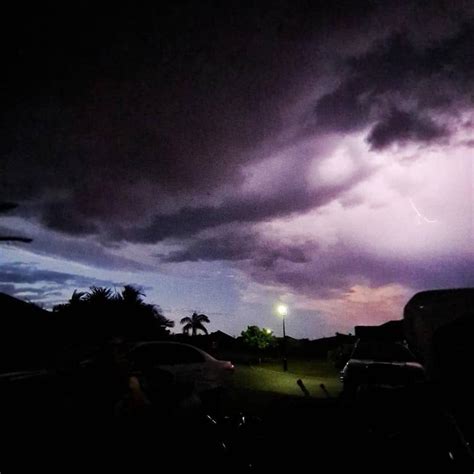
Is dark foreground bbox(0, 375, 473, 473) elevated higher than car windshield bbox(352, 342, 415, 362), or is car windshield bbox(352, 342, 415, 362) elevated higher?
car windshield bbox(352, 342, 415, 362)

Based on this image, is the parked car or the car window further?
the parked car

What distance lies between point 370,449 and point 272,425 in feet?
3.50

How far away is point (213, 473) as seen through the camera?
426 centimetres

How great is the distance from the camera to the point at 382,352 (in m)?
11.8

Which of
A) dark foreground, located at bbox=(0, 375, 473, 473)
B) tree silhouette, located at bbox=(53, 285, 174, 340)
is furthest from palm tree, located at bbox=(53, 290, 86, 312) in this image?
dark foreground, located at bbox=(0, 375, 473, 473)

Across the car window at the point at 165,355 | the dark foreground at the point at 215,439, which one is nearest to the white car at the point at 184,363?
the car window at the point at 165,355

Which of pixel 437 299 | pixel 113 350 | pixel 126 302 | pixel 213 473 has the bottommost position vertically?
pixel 213 473

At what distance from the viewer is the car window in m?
8.83

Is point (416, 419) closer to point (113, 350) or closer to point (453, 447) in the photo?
point (453, 447)

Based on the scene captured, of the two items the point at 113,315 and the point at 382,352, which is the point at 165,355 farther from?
the point at 113,315

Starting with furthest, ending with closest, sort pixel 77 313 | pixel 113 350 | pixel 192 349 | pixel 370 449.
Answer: pixel 77 313, pixel 192 349, pixel 113 350, pixel 370 449

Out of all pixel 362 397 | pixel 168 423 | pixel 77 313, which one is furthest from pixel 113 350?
pixel 77 313

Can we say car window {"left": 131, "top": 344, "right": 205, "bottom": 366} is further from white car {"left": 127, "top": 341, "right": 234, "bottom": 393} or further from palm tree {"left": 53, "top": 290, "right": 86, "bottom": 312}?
palm tree {"left": 53, "top": 290, "right": 86, "bottom": 312}

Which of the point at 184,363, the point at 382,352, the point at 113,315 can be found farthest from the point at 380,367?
the point at 113,315
